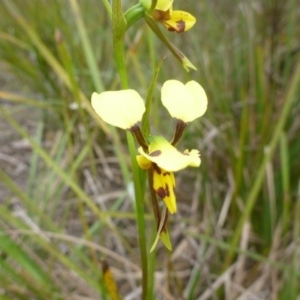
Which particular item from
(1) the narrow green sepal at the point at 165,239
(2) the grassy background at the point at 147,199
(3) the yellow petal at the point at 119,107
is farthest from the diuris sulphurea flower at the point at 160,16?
(2) the grassy background at the point at 147,199

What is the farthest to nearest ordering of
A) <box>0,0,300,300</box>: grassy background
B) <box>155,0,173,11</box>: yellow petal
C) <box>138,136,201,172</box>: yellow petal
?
<box>0,0,300,300</box>: grassy background < <box>155,0,173,11</box>: yellow petal < <box>138,136,201,172</box>: yellow petal

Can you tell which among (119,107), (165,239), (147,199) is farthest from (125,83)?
(147,199)

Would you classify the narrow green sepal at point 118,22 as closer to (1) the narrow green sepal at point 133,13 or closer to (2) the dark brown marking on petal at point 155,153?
(1) the narrow green sepal at point 133,13

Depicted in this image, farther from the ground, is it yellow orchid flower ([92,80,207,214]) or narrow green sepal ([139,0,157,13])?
narrow green sepal ([139,0,157,13])

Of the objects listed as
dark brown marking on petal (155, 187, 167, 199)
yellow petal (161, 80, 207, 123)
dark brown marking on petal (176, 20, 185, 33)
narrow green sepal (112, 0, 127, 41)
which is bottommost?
dark brown marking on petal (155, 187, 167, 199)

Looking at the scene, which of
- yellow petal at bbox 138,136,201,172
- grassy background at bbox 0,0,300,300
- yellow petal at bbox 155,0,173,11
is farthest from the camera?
grassy background at bbox 0,0,300,300

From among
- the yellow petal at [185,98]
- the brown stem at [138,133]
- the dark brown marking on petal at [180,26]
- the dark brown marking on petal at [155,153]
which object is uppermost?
the dark brown marking on petal at [180,26]

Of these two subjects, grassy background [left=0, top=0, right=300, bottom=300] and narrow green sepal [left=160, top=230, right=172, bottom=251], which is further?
grassy background [left=0, top=0, right=300, bottom=300]

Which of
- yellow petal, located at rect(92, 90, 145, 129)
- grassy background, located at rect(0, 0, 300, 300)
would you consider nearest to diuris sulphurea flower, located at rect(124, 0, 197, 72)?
yellow petal, located at rect(92, 90, 145, 129)

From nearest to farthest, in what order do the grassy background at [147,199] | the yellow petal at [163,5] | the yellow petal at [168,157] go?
1. the yellow petal at [168,157]
2. the yellow petal at [163,5]
3. the grassy background at [147,199]

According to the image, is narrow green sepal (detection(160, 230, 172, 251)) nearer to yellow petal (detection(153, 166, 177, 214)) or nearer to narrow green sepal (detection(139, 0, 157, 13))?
yellow petal (detection(153, 166, 177, 214))
